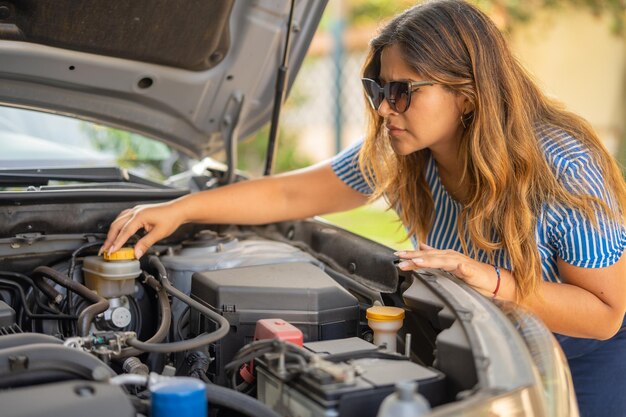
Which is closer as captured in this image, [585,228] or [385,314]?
[385,314]

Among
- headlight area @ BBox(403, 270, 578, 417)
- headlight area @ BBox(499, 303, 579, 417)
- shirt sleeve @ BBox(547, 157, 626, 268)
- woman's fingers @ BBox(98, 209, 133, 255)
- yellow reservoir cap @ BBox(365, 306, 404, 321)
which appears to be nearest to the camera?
headlight area @ BBox(403, 270, 578, 417)

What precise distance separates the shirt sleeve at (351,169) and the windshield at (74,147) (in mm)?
639

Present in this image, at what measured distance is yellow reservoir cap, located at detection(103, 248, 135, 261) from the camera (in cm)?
173

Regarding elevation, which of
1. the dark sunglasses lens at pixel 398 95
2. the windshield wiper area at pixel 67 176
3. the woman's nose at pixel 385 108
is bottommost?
the windshield wiper area at pixel 67 176

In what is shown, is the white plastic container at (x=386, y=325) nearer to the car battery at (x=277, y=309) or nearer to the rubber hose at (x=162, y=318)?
the car battery at (x=277, y=309)

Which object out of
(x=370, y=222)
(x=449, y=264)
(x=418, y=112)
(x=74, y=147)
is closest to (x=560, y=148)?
(x=418, y=112)

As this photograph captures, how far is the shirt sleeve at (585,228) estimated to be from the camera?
1702mm

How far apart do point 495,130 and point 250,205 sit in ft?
2.51

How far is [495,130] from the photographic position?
177cm

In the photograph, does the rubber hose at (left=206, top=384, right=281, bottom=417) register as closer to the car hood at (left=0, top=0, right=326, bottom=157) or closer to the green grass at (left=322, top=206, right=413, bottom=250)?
the car hood at (left=0, top=0, right=326, bottom=157)

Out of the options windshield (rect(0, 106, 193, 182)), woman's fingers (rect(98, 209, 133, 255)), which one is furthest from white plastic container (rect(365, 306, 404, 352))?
windshield (rect(0, 106, 193, 182))

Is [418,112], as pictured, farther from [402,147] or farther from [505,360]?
[505,360]

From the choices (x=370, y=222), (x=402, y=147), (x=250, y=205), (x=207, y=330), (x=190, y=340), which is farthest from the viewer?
(x=370, y=222)

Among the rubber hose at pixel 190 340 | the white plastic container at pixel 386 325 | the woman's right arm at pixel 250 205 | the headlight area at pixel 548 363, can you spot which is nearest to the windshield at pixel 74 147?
the woman's right arm at pixel 250 205
